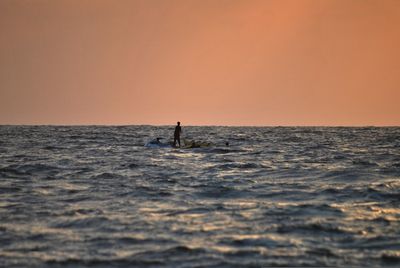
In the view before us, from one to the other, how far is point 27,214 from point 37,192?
405 cm

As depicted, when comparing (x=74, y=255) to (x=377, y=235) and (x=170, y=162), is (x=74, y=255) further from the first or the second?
(x=170, y=162)

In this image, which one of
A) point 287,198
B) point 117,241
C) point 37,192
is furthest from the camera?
point 37,192

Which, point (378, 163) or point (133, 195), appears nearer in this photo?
point (133, 195)

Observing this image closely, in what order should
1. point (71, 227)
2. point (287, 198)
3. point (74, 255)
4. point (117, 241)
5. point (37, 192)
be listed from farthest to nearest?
1. point (37, 192)
2. point (287, 198)
3. point (71, 227)
4. point (117, 241)
5. point (74, 255)

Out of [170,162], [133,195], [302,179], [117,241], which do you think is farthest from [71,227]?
[170,162]

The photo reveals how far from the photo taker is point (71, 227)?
1192 cm

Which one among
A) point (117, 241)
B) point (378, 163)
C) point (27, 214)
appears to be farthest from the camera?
point (378, 163)

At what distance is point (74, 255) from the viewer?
31.7 feet

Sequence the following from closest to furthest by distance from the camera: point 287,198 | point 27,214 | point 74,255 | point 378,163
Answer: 1. point 74,255
2. point 27,214
3. point 287,198
4. point 378,163

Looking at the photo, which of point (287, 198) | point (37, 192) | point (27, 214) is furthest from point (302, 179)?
point (27, 214)

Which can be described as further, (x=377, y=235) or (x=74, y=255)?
(x=377, y=235)

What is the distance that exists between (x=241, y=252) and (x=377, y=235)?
3.05m

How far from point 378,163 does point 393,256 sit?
1968cm

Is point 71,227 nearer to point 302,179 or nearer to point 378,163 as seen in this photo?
point 302,179
